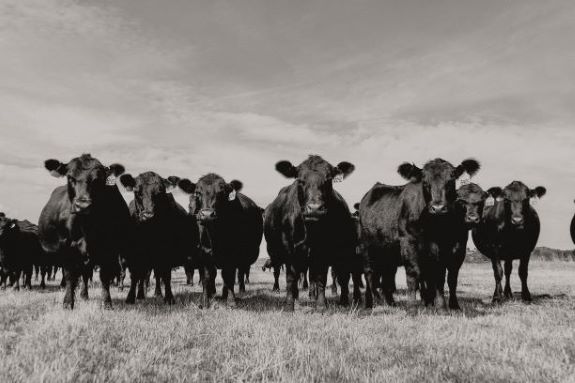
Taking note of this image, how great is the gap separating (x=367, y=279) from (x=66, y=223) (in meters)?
5.94

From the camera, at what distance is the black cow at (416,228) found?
9.29 metres

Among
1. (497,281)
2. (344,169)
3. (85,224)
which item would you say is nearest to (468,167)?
(344,169)

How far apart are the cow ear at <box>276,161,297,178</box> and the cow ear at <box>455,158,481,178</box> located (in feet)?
9.90

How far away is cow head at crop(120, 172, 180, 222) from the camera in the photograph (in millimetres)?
10852

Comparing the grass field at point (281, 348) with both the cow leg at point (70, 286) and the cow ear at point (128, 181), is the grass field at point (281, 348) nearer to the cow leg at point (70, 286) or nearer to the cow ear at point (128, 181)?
the cow leg at point (70, 286)

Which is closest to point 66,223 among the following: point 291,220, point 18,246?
point 291,220

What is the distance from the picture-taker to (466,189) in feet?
44.0

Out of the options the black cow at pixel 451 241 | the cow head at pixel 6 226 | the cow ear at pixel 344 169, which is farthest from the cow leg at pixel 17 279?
the black cow at pixel 451 241

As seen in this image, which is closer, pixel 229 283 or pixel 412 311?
pixel 412 311

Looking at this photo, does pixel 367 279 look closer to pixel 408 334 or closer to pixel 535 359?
pixel 408 334

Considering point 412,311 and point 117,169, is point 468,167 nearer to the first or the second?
point 412,311

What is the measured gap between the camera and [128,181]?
457 inches

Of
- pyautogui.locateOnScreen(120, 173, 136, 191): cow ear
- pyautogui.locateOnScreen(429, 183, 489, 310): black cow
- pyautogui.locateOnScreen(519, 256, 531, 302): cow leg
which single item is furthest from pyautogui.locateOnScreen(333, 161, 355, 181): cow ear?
pyautogui.locateOnScreen(519, 256, 531, 302): cow leg

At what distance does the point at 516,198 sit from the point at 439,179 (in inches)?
187
